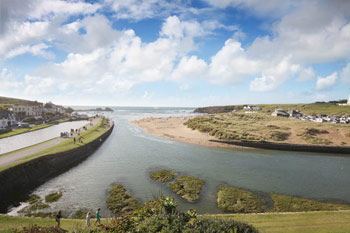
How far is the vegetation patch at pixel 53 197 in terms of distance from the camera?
20875mm

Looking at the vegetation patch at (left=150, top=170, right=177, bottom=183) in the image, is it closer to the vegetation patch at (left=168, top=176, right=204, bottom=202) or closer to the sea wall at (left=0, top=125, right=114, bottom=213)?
the vegetation patch at (left=168, top=176, right=204, bottom=202)

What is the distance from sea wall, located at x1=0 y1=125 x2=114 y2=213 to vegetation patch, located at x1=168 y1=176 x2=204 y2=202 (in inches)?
661

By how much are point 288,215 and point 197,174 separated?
578 inches

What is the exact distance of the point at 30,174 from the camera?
83.8 ft

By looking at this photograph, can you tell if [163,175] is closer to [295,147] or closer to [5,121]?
[295,147]

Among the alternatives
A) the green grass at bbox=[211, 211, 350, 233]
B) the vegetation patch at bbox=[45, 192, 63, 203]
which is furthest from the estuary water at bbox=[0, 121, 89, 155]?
the green grass at bbox=[211, 211, 350, 233]

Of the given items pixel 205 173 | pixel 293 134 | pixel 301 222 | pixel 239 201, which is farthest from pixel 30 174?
pixel 293 134

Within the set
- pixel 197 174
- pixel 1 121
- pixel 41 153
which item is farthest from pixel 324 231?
pixel 1 121

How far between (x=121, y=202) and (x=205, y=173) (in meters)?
14.0

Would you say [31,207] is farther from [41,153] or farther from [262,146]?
[262,146]

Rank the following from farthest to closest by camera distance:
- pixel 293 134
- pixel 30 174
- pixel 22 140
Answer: pixel 293 134
pixel 22 140
pixel 30 174

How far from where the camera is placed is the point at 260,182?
26703 millimetres

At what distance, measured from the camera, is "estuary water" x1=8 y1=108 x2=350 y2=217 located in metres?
22.5

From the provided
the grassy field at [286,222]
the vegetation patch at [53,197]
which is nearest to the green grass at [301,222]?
the grassy field at [286,222]
